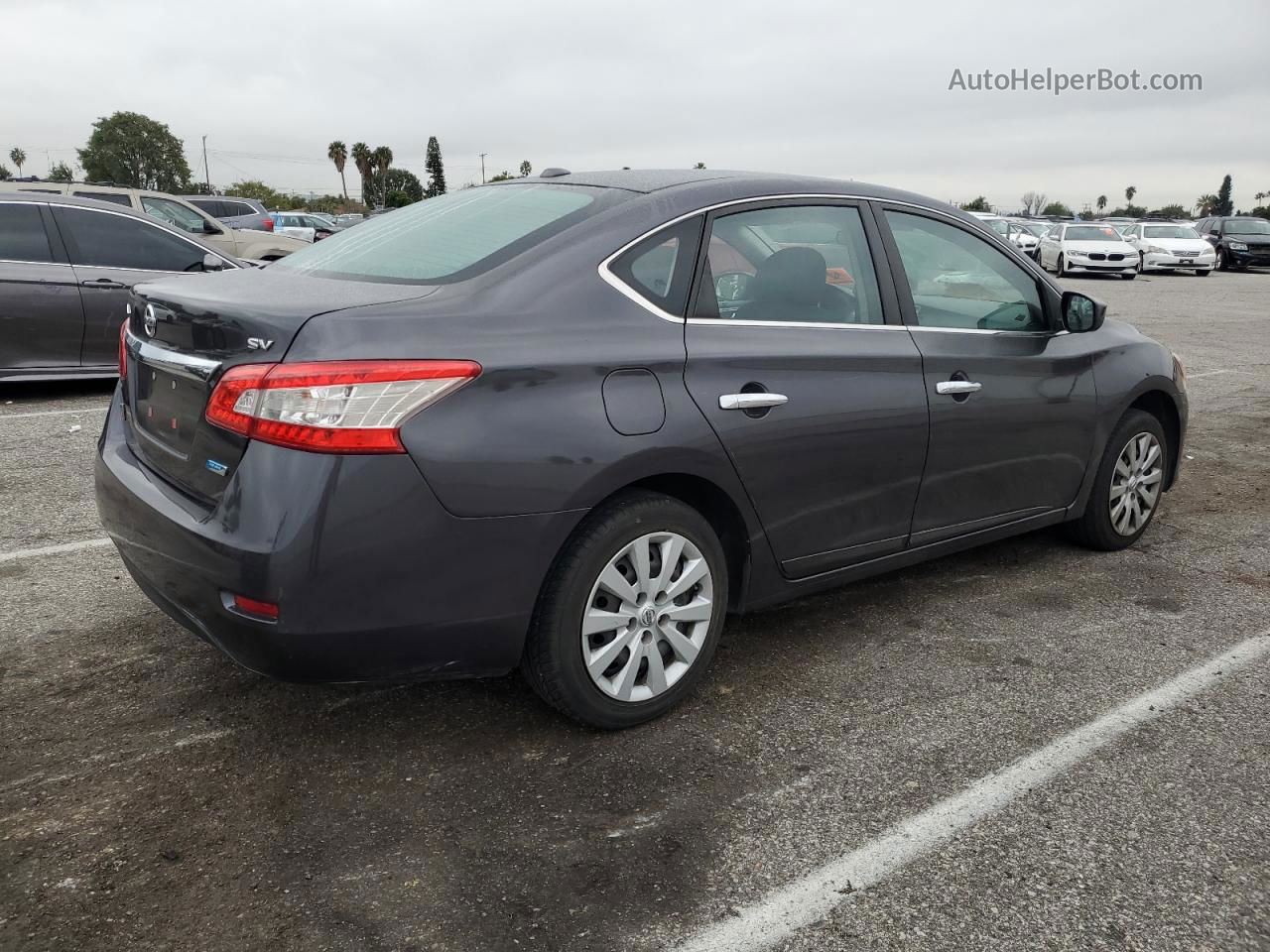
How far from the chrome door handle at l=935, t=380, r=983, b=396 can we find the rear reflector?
93.3 inches

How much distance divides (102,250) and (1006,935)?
832cm

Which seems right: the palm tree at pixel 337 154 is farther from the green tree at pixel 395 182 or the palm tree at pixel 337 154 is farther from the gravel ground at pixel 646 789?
the gravel ground at pixel 646 789

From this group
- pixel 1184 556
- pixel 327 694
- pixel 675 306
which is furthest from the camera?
pixel 1184 556

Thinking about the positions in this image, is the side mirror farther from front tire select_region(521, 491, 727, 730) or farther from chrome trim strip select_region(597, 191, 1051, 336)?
front tire select_region(521, 491, 727, 730)

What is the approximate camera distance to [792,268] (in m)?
3.58

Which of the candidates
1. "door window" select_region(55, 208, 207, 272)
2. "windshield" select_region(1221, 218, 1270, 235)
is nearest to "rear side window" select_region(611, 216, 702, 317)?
"door window" select_region(55, 208, 207, 272)

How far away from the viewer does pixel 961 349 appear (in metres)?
3.97

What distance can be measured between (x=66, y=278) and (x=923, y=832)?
7.76 meters

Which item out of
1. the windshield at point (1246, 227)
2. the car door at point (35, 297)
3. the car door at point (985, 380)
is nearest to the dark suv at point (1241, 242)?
the windshield at point (1246, 227)

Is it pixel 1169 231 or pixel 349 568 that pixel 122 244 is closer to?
pixel 349 568

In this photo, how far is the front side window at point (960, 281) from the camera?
12.9 ft

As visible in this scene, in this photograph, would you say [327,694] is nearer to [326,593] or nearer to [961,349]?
[326,593]

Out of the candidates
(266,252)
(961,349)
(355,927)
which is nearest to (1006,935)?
(355,927)

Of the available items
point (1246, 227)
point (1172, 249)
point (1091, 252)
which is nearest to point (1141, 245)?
point (1172, 249)
